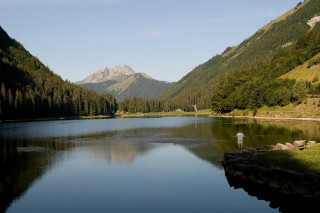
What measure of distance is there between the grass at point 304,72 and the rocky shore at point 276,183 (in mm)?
122744

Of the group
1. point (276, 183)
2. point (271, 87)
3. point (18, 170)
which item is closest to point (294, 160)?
point (276, 183)

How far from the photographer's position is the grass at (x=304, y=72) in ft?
454

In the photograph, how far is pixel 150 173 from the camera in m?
34.1

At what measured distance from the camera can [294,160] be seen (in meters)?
30.4

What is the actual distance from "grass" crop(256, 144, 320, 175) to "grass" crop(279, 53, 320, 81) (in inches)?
4565

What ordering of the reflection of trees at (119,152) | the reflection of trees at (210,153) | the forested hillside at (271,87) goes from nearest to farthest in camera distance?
1. the reflection of trees at (210,153)
2. the reflection of trees at (119,152)
3. the forested hillside at (271,87)

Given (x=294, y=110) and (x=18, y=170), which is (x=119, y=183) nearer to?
(x=18, y=170)

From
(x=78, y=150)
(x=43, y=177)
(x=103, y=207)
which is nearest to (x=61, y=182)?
(x=43, y=177)

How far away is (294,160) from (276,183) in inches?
264

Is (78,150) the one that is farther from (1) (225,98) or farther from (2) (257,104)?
(1) (225,98)

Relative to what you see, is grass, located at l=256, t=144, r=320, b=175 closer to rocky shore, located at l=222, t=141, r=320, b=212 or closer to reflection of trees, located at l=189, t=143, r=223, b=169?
rocky shore, located at l=222, t=141, r=320, b=212

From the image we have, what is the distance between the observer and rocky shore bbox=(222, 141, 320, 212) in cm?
2225

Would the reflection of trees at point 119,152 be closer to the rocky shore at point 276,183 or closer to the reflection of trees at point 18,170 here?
the reflection of trees at point 18,170

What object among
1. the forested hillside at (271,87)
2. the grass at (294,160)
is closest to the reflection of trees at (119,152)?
the grass at (294,160)
